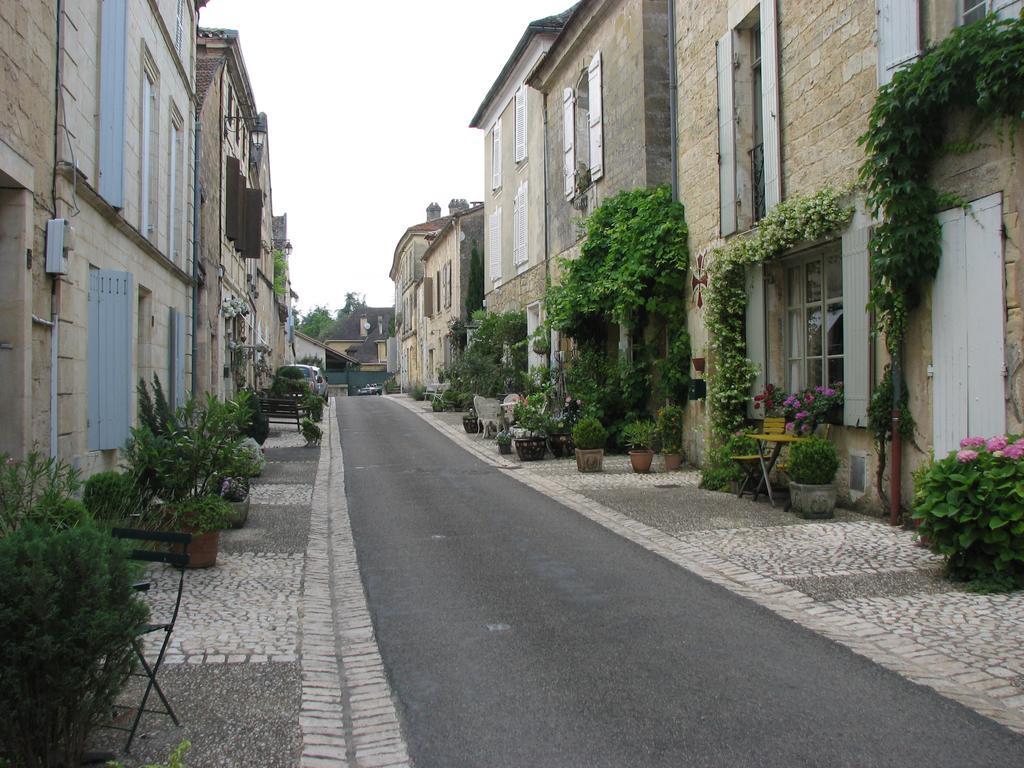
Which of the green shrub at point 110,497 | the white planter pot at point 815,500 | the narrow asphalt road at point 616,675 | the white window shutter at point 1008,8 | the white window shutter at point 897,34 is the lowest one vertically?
the narrow asphalt road at point 616,675

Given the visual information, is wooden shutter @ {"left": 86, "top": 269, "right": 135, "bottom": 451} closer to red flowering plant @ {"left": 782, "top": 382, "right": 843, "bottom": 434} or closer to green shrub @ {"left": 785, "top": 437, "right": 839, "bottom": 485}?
green shrub @ {"left": 785, "top": 437, "right": 839, "bottom": 485}

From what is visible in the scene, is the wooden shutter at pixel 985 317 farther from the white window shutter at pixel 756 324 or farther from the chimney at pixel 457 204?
the chimney at pixel 457 204

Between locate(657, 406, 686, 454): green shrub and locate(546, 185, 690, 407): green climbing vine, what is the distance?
0.24 metres

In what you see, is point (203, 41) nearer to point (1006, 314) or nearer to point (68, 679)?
point (1006, 314)

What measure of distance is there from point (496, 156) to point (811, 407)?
15320 millimetres

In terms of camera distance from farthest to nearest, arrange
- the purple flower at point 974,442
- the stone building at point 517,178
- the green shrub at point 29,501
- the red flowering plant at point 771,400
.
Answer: the stone building at point 517,178, the red flowering plant at point 771,400, the purple flower at point 974,442, the green shrub at point 29,501

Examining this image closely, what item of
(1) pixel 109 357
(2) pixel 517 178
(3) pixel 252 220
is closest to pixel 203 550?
(1) pixel 109 357

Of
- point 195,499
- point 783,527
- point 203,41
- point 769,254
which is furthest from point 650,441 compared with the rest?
point 203,41

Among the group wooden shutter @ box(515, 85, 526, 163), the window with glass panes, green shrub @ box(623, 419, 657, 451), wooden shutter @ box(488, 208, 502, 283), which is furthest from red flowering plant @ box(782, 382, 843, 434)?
wooden shutter @ box(488, 208, 502, 283)

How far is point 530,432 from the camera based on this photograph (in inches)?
549

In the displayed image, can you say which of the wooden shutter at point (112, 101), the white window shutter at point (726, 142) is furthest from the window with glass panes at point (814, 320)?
the wooden shutter at point (112, 101)

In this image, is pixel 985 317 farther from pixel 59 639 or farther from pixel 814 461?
pixel 59 639

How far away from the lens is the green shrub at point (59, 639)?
8.46 ft

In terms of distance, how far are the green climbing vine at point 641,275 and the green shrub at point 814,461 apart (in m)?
4.07
